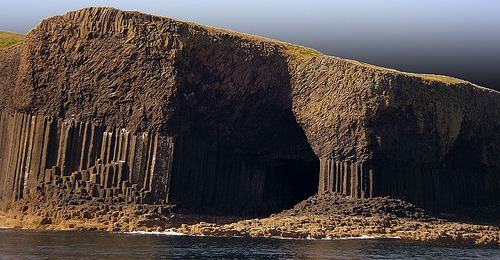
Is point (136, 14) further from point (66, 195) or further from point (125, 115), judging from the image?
point (66, 195)

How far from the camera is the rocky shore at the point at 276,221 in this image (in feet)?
170

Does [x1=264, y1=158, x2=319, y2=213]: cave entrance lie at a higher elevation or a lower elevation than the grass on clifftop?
lower

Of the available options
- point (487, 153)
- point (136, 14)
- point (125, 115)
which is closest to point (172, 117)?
point (125, 115)

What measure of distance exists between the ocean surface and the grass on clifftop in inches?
709

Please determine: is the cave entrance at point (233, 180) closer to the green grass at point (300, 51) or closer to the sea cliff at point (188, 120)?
the sea cliff at point (188, 120)

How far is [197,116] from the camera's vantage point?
187 ft

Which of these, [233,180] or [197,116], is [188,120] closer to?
[197,116]

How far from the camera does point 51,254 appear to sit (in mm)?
37844

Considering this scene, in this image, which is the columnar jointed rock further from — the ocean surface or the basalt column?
the basalt column

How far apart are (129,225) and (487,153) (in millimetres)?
27152

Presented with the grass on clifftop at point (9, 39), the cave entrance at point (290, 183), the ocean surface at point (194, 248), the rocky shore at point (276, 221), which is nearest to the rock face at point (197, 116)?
the rocky shore at point (276, 221)

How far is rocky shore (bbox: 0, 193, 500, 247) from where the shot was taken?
51781mm

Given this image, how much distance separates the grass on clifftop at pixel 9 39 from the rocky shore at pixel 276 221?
44.2ft

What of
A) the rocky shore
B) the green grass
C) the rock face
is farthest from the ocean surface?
the green grass
